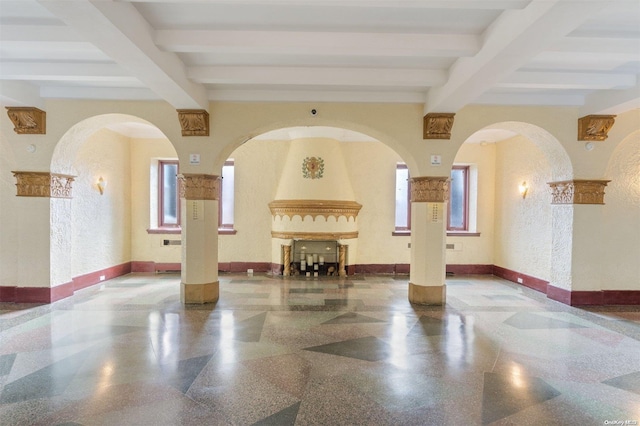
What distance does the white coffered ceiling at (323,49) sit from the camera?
8.26ft

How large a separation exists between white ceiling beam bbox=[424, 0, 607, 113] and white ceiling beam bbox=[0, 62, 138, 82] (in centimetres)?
379

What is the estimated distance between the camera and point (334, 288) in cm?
591

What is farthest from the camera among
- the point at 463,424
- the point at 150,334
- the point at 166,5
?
the point at 150,334

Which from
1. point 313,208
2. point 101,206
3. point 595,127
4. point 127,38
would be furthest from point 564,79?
point 101,206

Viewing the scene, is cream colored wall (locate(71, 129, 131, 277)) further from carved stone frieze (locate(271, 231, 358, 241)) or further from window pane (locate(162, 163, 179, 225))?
carved stone frieze (locate(271, 231, 358, 241))

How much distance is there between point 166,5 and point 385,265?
239 inches

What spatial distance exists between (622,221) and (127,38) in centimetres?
674

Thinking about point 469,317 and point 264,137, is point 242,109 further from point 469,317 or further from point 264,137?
point 469,317

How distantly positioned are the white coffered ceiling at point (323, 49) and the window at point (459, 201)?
9.97 feet

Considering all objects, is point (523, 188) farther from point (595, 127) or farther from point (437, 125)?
point (437, 125)

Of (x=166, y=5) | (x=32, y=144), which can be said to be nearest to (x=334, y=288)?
(x=166, y=5)

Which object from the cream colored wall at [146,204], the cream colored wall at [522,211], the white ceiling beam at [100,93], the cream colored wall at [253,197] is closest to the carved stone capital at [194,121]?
the white ceiling beam at [100,93]

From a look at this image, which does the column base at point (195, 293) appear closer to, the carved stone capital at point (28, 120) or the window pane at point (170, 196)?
the carved stone capital at point (28, 120)

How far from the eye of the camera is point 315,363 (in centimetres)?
297
